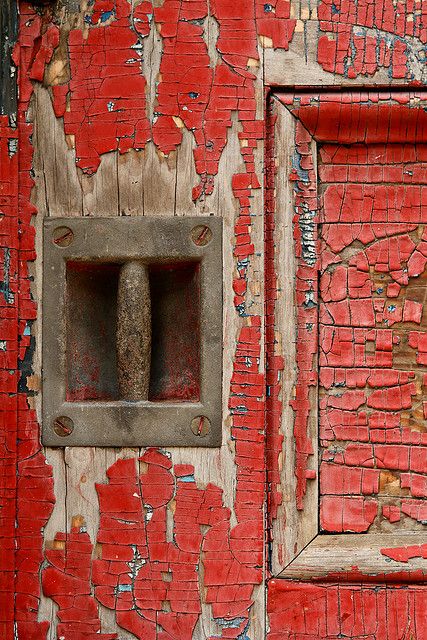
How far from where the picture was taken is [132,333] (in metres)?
1.06

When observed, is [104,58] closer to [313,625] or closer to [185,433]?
[185,433]

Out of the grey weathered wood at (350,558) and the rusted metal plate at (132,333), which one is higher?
the rusted metal plate at (132,333)

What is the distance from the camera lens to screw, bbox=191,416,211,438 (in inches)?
42.4

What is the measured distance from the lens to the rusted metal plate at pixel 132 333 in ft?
3.52

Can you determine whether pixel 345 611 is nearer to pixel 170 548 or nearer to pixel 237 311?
pixel 170 548

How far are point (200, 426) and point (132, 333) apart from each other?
145 mm

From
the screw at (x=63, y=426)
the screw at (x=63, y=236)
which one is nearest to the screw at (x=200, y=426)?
the screw at (x=63, y=426)

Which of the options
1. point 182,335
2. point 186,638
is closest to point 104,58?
point 182,335

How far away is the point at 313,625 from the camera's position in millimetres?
1078

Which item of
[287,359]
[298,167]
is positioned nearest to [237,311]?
[287,359]

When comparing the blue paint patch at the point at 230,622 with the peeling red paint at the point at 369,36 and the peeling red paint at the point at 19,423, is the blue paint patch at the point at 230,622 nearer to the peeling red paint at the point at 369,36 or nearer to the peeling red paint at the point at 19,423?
the peeling red paint at the point at 19,423

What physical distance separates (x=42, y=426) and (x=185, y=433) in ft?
Result: 0.60

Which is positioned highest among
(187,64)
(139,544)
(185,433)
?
(187,64)

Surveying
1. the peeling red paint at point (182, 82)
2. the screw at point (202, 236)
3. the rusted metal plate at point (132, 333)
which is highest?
the peeling red paint at point (182, 82)
